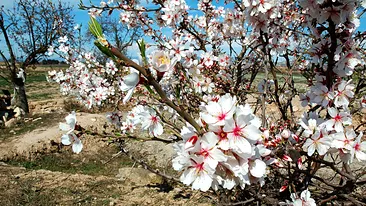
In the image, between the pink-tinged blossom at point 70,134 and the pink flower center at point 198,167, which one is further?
the pink-tinged blossom at point 70,134

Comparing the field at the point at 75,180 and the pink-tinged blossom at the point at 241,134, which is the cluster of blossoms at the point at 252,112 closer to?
the pink-tinged blossom at the point at 241,134

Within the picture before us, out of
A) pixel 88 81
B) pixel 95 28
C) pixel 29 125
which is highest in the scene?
pixel 88 81

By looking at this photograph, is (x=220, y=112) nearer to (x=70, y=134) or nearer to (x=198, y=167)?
(x=198, y=167)

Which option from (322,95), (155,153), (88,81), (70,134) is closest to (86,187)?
(155,153)

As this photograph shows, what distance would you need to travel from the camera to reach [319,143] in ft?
4.43

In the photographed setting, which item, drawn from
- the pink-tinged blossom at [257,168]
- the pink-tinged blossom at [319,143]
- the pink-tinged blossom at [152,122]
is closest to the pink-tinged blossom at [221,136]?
the pink-tinged blossom at [257,168]

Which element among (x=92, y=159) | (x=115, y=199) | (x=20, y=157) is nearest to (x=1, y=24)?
(x=20, y=157)

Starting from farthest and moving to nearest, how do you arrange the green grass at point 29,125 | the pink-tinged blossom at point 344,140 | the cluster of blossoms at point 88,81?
the green grass at point 29,125 → the cluster of blossoms at point 88,81 → the pink-tinged blossom at point 344,140

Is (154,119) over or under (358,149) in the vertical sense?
over

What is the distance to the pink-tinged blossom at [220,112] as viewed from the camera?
0.93m

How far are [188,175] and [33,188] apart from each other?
404 centimetres

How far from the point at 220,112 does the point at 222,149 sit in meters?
0.10

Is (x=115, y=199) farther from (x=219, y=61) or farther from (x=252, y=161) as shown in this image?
(x=252, y=161)

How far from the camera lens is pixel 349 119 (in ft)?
4.74
